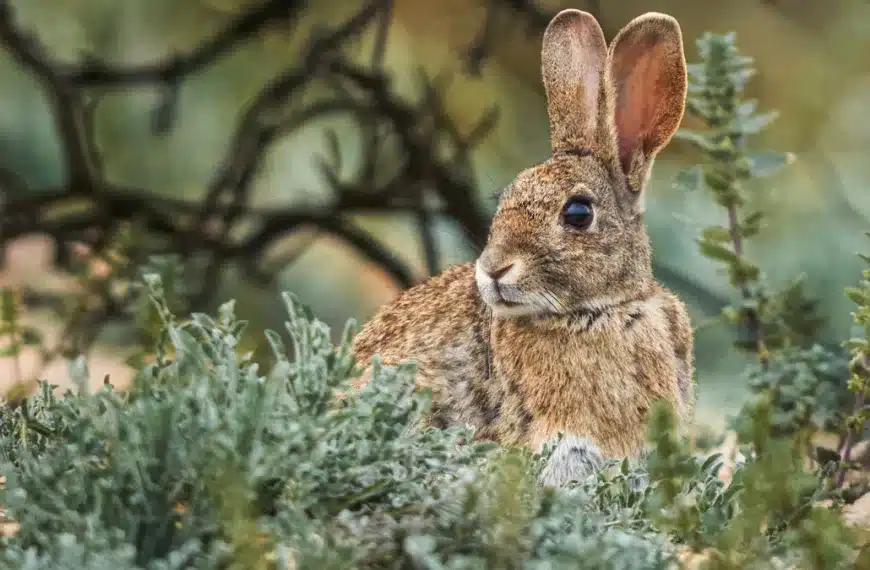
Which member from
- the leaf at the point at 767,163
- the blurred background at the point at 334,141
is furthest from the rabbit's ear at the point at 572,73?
the blurred background at the point at 334,141

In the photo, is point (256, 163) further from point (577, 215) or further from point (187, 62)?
point (577, 215)

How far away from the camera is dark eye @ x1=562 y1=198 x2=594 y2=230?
4.26 ft

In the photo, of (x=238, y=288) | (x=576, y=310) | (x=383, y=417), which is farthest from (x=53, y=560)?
(x=238, y=288)

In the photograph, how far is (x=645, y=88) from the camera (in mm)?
1358

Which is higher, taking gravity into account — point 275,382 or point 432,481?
point 275,382

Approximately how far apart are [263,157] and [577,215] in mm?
1257

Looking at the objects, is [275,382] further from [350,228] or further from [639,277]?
[350,228]

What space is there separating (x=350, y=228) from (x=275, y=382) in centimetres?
157

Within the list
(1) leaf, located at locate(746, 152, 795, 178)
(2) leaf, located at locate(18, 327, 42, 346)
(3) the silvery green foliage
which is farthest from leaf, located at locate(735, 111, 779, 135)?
(2) leaf, located at locate(18, 327, 42, 346)

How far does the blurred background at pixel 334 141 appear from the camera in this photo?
2256 millimetres

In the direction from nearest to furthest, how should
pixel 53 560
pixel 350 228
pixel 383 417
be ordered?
pixel 53 560 < pixel 383 417 < pixel 350 228

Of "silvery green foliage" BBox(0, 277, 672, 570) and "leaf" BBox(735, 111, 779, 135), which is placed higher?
"leaf" BBox(735, 111, 779, 135)

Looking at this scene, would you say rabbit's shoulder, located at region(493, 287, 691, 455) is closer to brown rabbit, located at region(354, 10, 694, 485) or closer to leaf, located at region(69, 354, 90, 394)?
brown rabbit, located at region(354, 10, 694, 485)

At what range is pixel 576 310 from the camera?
1.30 metres
